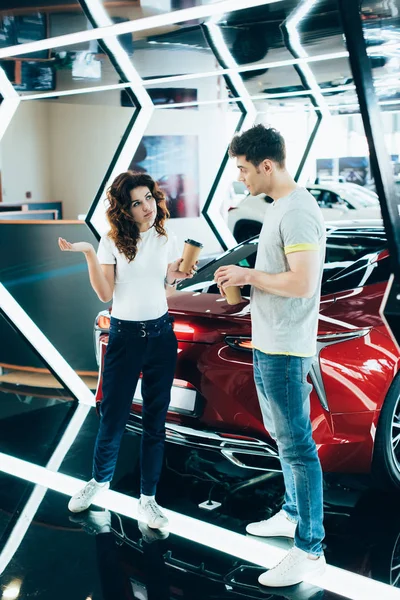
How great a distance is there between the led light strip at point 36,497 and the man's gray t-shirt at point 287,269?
1415mm

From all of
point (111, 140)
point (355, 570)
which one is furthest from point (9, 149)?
point (355, 570)

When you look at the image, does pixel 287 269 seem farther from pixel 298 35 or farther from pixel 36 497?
pixel 298 35

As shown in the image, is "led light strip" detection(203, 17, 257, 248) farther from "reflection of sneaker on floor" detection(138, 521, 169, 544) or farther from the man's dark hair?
"reflection of sneaker on floor" detection(138, 521, 169, 544)

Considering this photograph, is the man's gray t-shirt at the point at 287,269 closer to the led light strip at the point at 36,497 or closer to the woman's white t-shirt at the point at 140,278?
the woman's white t-shirt at the point at 140,278

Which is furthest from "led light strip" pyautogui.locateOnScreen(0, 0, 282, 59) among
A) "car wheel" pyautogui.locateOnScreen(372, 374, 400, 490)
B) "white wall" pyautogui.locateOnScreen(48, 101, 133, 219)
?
"white wall" pyautogui.locateOnScreen(48, 101, 133, 219)

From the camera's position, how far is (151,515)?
3.14 m

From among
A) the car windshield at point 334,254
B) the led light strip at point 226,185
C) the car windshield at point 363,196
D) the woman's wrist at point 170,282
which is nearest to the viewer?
the woman's wrist at point 170,282

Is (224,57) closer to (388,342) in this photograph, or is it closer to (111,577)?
(388,342)

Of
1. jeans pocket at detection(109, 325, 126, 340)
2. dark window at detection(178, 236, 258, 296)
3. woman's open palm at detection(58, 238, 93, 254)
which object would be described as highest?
woman's open palm at detection(58, 238, 93, 254)

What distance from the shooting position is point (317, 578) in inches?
105

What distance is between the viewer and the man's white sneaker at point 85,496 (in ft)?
10.9

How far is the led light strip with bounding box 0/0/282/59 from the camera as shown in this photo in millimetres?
3283

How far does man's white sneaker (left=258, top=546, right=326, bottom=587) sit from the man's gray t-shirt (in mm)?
800

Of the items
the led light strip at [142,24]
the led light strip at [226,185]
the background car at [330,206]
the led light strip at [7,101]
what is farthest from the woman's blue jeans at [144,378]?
the background car at [330,206]
